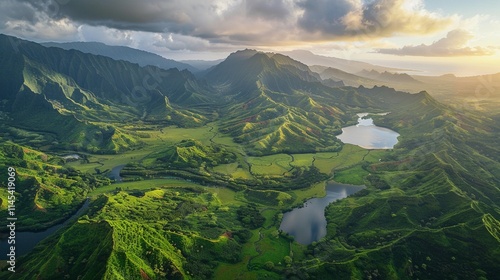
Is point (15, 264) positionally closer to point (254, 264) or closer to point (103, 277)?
point (103, 277)

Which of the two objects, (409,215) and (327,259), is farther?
(409,215)

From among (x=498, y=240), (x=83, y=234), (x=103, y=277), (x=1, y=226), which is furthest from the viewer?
(x=1, y=226)

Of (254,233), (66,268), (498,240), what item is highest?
(66,268)

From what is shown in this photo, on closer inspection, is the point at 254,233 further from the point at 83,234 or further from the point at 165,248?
the point at 83,234

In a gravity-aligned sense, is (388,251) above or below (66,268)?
below

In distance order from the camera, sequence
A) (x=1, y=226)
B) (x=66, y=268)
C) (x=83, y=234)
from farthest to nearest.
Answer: (x=1, y=226)
(x=83, y=234)
(x=66, y=268)

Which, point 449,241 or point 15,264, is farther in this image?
point 449,241

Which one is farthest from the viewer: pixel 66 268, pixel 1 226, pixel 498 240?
pixel 1 226

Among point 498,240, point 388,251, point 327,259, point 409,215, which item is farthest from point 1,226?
point 498,240

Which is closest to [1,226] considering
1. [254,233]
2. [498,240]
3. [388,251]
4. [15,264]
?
[15,264]

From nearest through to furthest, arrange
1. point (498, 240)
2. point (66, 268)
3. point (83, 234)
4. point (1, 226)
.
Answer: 1. point (66, 268)
2. point (83, 234)
3. point (498, 240)
4. point (1, 226)
